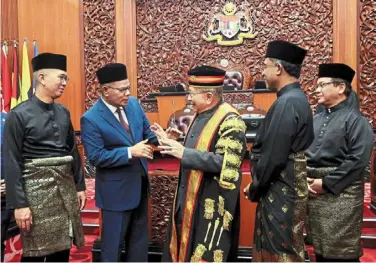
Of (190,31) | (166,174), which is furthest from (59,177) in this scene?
(190,31)

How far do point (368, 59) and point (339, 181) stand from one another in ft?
14.1

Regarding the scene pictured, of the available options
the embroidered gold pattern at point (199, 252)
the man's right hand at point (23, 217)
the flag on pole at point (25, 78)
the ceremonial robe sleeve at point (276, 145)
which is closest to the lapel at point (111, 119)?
the man's right hand at point (23, 217)

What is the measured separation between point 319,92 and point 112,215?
1448 mm

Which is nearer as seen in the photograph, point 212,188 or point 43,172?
point 212,188

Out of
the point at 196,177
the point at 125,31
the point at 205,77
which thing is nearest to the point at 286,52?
the point at 205,77

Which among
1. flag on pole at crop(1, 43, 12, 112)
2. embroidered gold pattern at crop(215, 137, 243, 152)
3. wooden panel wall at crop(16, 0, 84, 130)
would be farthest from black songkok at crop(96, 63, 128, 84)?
wooden panel wall at crop(16, 0, 84, 130)

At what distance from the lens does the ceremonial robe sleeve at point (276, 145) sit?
191 cm

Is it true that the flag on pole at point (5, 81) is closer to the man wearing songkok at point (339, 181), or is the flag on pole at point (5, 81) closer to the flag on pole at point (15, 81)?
the flag on pole at point (15, 81)

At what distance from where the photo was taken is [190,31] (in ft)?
22.1

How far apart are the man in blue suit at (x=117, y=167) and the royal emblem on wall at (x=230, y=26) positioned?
4.35m

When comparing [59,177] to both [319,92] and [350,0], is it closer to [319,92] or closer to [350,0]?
[319,92]

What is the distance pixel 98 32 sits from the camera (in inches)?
265

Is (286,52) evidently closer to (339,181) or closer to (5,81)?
(339,181)

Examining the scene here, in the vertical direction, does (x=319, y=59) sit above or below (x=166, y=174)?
above
